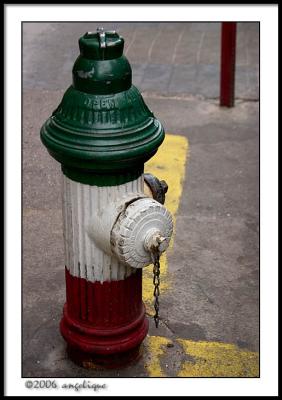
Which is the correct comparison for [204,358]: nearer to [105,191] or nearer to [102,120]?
[105,191]

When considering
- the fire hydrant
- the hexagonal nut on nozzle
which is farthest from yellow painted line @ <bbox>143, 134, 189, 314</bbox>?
the hexagonal nut on nozzle

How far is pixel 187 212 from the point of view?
5.75 metres

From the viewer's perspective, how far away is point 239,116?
7.50 metres

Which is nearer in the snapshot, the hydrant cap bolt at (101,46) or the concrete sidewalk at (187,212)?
the hydrant cap bolt at (101,46)

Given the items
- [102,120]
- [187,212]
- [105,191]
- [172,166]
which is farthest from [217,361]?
[172,166]

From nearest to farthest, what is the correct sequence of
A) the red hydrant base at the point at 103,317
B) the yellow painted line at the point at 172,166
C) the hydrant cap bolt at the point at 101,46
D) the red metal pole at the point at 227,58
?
the hydrant cap bolt at the point at 101,46 < the red hydrant base at the point at 103,317 < the yellow painted line at the point at 172,166 < the red metal pole at the point at 227,58

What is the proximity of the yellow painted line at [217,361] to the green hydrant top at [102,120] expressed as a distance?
4.13 feet

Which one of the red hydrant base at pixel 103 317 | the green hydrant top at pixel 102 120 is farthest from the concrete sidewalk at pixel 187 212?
the green hydrant top at pixel 102 120

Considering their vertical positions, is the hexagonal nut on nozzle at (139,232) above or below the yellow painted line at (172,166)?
above

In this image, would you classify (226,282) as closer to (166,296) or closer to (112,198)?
(166,296)

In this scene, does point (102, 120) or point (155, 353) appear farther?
point (155, 353)

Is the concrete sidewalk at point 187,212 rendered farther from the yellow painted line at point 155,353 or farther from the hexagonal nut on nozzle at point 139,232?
the hexagonal nut on nozzle at point 139,232

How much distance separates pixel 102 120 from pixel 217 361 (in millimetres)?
1610

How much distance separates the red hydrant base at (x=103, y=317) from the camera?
3680 millimetres
